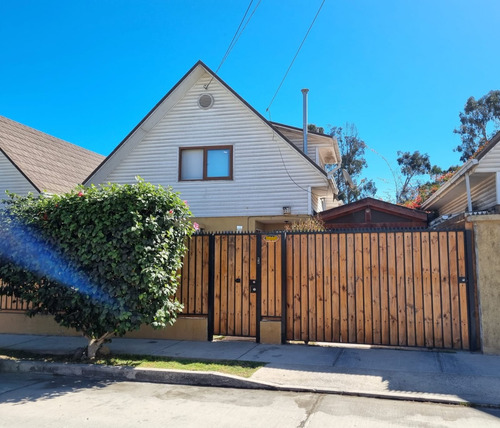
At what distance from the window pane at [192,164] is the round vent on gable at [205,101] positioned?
59.4 inches

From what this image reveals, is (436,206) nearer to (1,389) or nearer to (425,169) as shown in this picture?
(1,389)

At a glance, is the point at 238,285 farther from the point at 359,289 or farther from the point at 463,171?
the point at 463,171

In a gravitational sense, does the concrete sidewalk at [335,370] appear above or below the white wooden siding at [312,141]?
below

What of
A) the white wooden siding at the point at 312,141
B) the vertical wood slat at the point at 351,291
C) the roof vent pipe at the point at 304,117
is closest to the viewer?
the vertical wood slat at the point at 351,291

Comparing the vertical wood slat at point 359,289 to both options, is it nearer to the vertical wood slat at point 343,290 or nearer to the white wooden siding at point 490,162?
the vertical wood slat at point 343,290

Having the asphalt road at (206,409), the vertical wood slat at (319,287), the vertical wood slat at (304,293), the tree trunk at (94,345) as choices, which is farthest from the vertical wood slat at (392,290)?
the tree trunk at (94,345)

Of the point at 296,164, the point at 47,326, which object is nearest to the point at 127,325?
the point at 47,326

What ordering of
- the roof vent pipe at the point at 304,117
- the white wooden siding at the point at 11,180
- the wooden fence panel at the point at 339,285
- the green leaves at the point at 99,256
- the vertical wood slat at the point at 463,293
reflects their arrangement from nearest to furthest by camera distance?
the green leaves at the point at 99,256 < the vertical wood slat at the point at 463,293 < the wooden fence panel at the point at 339,285 < the roof vent pipe at the point at 304,117 < the white wooden siding at the point at 11,180

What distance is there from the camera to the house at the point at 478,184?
11.6 metres

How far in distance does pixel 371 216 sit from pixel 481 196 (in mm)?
3313

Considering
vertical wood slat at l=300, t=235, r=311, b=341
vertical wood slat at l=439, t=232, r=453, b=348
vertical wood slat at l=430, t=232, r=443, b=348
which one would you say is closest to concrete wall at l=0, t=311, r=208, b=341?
vertical wood slat at l=300, t=235, r=311, b=341

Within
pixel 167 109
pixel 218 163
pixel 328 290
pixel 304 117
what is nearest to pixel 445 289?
pixel 328 290

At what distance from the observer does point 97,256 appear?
693 centimetres

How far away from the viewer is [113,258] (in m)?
6.78
